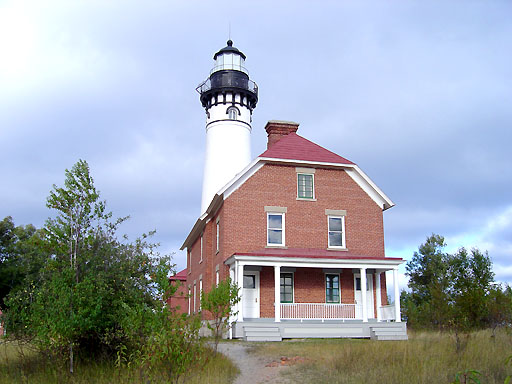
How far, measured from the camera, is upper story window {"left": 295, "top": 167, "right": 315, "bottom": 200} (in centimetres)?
2278

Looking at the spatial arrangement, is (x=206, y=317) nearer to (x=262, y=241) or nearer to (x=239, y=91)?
(x=262, y=241)

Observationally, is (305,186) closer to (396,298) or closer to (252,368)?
(396,298)

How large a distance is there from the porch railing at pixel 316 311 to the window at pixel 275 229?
9.44ft

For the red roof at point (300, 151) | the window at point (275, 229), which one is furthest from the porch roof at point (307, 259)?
the red roof at point (300, 151)

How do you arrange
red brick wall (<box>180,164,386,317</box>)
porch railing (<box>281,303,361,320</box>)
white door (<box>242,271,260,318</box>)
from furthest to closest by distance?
red brick wall (<box>180,164,386,317</box>), white door (<box>242,271,260,318</box>), porch railing (<box>281,303,361,320</box>)

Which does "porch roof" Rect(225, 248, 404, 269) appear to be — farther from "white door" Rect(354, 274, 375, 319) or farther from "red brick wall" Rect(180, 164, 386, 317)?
"white door" Rect(354, 274, 375, 319)

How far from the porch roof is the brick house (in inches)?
1.6

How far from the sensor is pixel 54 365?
37.2 feet

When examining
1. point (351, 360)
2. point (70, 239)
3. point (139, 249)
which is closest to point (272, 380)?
point (351, 360)

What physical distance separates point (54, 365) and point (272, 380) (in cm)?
484

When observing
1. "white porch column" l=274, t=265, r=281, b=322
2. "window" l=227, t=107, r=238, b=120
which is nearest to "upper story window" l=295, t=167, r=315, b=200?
"white porch column" l=274, t=265, r=281, b=322

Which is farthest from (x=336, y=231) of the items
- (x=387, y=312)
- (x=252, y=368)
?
(x=252, y=368)

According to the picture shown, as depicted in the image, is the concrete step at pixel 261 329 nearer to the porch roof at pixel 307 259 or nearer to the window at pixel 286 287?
the porch roof at pixel 307 259

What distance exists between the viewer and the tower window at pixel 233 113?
31.3m
